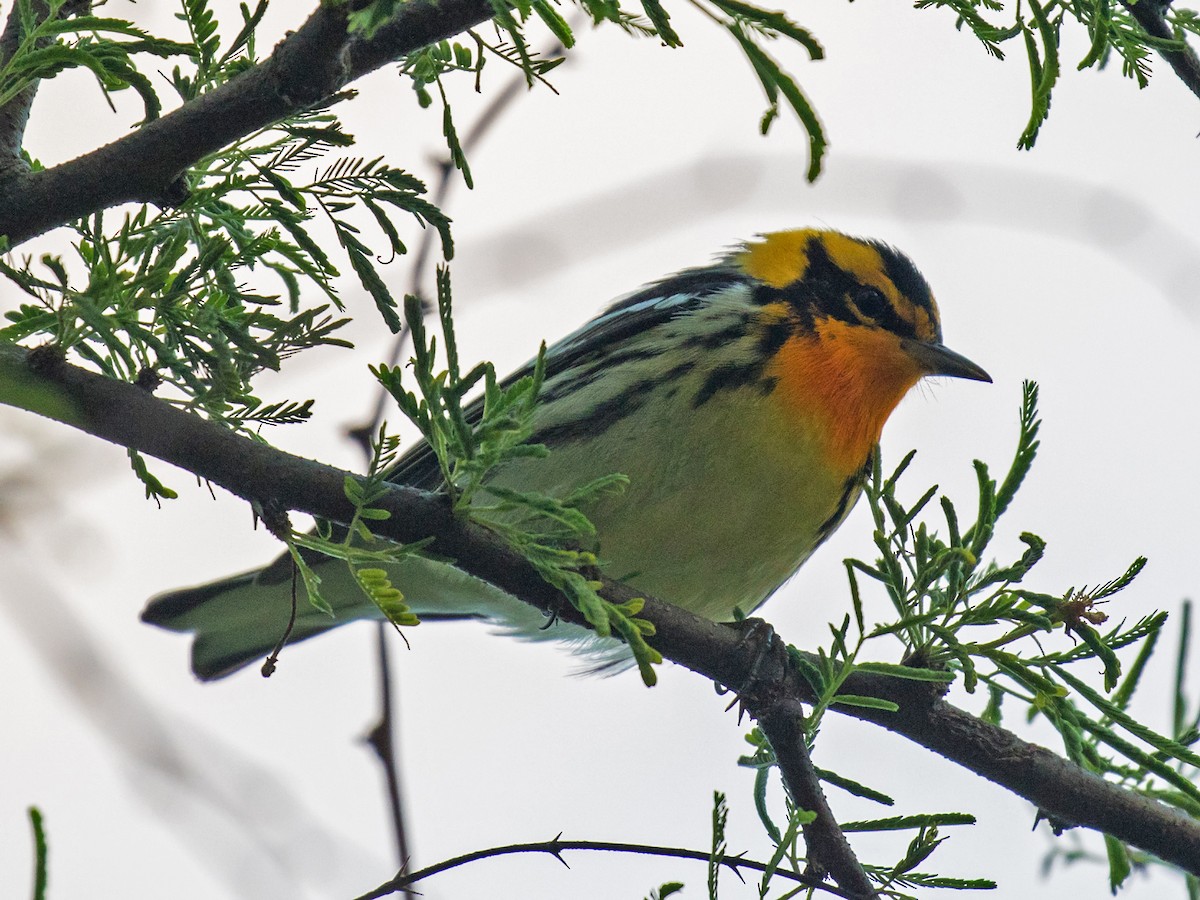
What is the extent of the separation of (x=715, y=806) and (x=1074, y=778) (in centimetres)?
106

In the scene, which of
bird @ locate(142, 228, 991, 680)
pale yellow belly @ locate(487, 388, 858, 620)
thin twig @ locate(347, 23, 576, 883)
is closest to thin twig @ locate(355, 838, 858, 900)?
thin twig @ locate(347, 23, 576, 883)

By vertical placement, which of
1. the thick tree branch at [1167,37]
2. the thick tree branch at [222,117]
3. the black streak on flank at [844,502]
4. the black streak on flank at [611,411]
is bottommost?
the thick tree branch at [222,117]

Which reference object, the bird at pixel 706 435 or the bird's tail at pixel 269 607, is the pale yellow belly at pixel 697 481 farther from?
the bird's tail at pixel 269 607

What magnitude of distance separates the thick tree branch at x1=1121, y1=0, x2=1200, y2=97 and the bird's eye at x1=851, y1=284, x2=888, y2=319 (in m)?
1.79

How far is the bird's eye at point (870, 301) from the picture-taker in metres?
4.17

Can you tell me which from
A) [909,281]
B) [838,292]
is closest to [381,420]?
[838,292]

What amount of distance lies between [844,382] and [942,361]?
47 cm

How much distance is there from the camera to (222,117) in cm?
175

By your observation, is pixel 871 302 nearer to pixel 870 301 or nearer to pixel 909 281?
pixel 870 301

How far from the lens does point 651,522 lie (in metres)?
3.46

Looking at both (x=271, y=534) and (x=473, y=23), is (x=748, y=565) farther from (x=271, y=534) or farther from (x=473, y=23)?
(x=473, y=23)

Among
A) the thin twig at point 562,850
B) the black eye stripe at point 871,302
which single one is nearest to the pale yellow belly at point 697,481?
the black eye stripe at point 871,302

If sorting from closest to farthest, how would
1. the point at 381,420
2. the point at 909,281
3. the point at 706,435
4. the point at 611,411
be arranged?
the point at 381,420
the point at 706,435
the point at 611,411
the point at 909,281

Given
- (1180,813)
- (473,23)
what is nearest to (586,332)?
(1180,813)
